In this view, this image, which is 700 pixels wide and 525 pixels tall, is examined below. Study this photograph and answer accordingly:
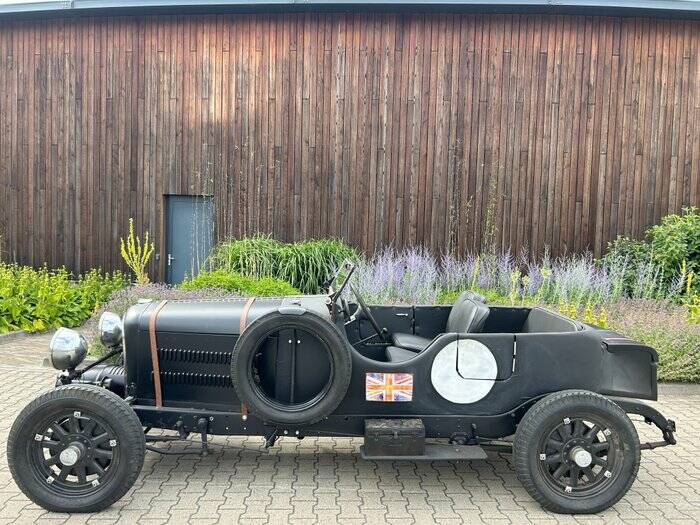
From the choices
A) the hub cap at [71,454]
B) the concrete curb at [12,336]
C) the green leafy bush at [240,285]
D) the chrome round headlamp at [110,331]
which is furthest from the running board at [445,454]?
the concrete curb at [12,336]

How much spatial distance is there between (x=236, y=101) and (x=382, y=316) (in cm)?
745

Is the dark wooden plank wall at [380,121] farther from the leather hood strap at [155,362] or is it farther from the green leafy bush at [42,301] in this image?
the leather hood strap at [155,362]

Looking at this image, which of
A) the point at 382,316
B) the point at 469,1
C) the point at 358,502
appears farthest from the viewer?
the point at 469,1

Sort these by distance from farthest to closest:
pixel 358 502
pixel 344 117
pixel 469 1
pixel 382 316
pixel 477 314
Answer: pixel 344 117
pixel 469 1
pixel 382 316
pixel 477 314
pixel 358 502

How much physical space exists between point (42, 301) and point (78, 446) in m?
5.85

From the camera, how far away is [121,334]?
423 cm

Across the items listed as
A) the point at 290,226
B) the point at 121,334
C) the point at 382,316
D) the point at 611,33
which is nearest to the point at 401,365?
the point at 382,316

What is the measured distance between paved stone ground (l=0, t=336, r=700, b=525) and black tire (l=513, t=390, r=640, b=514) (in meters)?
0.12

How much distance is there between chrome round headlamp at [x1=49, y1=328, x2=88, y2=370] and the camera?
3900 mm

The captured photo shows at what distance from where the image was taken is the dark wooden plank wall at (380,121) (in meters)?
10.9

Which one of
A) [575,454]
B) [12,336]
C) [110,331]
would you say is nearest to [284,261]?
[12,336]

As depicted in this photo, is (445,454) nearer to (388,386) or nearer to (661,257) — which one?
(388,386)

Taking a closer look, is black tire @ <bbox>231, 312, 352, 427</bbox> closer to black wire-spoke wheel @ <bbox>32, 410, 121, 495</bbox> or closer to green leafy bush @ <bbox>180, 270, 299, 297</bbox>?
black wire-spoke wheel @ <bbox>32, 410, 121, 495</bbox>

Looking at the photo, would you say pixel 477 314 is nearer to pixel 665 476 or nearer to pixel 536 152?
pixel 665 476
